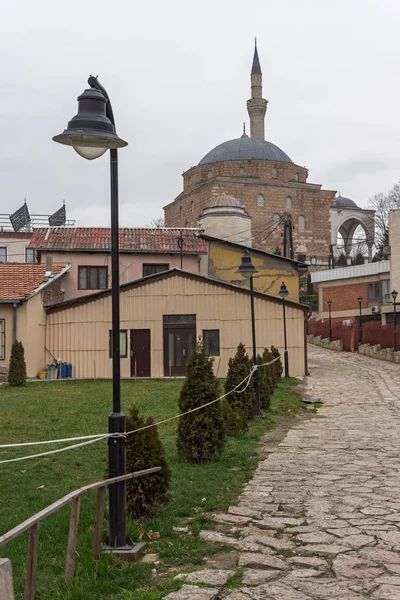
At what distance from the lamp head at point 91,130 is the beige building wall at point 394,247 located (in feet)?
132

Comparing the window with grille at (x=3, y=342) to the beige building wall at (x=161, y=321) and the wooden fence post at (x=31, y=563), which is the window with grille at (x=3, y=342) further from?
the wooden fence post at (x=31, y=563)

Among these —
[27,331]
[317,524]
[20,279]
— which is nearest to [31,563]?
[317,524]

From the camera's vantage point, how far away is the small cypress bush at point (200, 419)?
378 inches

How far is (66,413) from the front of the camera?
49.1 feet

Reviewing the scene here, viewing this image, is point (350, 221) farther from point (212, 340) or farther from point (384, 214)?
point (212, 340)

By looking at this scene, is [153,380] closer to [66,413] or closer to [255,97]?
[66,413]

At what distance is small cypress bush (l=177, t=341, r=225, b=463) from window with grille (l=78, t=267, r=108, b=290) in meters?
22.4

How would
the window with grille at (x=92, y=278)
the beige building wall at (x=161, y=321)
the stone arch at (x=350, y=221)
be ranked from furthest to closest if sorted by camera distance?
the stone arch at (x=350, y=221) < the window with grille at (x=92, y=278) < the beige building wall at (x=161, y=321)

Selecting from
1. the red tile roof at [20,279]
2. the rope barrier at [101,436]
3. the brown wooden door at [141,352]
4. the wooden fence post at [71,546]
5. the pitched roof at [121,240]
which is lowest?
the wooden fence post at [71,546]

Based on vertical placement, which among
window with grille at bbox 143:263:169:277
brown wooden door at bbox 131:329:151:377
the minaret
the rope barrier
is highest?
the minaret

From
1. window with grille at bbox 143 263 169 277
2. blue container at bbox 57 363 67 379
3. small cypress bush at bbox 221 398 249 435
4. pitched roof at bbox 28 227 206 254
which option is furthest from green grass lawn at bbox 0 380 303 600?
window with grille at bbox 143 263 169 277

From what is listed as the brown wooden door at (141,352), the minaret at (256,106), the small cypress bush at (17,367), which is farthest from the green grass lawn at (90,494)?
the minaret at (256,106)

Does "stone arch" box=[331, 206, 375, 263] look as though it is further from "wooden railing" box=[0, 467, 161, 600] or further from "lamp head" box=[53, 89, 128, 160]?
"wooden railing" box=[0, 467, 161, 600]

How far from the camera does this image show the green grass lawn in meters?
5.08
